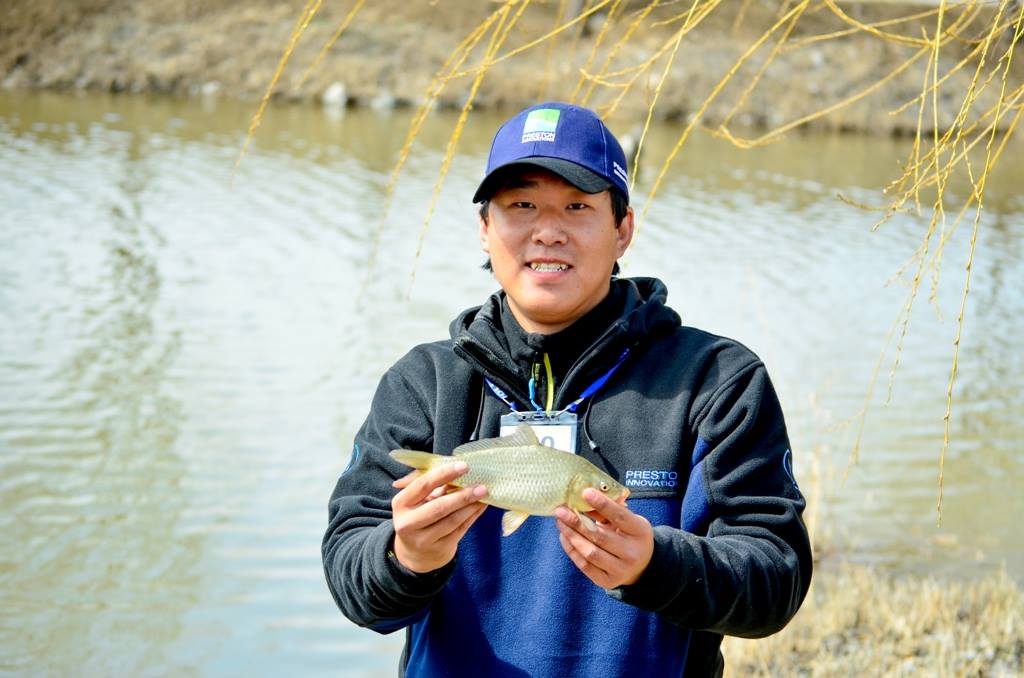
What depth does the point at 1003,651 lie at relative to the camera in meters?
4.53

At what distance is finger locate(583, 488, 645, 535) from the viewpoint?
6.40 ft

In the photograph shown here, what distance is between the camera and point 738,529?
2244 mm

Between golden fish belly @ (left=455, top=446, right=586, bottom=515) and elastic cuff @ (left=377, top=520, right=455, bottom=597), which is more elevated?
golden fish belly @ (left=455, top=446, right=586, bottom=515)

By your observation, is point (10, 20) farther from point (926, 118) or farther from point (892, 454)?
point (892, 454)

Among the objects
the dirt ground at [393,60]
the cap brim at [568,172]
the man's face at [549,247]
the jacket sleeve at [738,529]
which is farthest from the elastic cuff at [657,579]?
the dirt ground at [393,60]

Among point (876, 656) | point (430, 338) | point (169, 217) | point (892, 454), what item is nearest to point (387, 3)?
point (169, 217)

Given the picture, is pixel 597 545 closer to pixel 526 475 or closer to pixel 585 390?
pixel 526 475

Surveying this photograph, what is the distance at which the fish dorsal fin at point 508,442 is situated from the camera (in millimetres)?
2107

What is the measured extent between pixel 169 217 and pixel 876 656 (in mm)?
10726

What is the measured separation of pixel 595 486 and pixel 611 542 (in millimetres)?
111

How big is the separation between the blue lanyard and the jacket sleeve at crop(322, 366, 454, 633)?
0.47ft

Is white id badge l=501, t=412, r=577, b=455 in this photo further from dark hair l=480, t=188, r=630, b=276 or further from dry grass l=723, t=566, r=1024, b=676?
dry grass l=723, t=566, r=1024, b=676

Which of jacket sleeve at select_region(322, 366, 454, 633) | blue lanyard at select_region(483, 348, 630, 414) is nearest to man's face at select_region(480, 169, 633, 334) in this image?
blue lanyard at select_region(483, 348, 630, 414)

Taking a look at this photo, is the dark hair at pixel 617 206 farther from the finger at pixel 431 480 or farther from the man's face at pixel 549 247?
the finger at pixel 431 480
